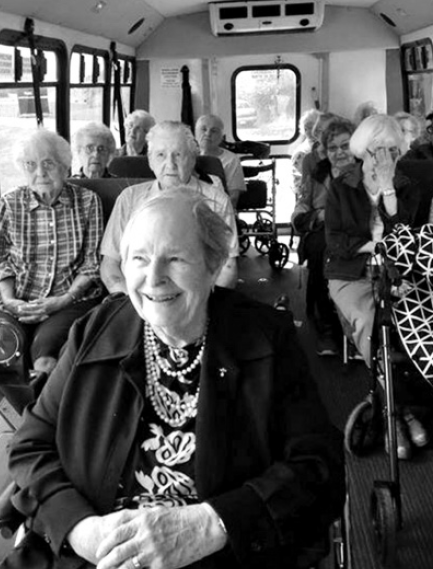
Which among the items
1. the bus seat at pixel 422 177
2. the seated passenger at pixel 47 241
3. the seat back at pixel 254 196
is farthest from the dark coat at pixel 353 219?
the seat back at pixel 254 196

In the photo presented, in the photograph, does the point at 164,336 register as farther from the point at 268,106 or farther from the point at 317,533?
the point at 268,106

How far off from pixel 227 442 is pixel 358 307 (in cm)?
182

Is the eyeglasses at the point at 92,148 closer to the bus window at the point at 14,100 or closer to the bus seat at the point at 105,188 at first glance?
the bus window at the point at 14,100

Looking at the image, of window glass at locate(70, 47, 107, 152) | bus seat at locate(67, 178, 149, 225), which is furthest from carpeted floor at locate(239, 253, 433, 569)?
window glass at locate(70, 47, 107, 152)

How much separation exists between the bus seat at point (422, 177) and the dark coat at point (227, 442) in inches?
89.0

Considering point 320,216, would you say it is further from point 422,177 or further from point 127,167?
point 127,167

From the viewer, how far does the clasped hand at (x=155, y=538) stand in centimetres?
137

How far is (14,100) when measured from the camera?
4.40m

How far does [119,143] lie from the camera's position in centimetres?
721

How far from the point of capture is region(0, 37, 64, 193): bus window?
4176mm

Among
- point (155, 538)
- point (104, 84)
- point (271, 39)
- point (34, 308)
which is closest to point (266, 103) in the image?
point (271, 39)

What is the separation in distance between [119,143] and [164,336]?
5946 millimetres

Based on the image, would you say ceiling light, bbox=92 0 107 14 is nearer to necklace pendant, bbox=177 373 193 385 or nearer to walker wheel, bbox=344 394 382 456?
walker wheel, bbox=344 394 382 456

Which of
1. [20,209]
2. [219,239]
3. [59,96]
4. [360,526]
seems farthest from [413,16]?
[219,239]
